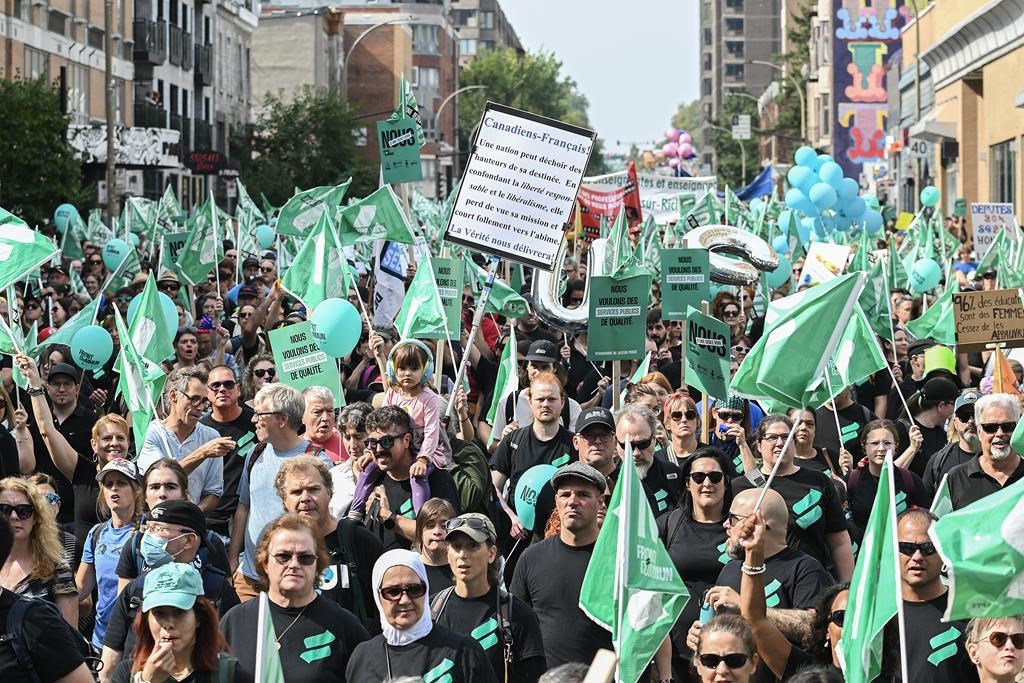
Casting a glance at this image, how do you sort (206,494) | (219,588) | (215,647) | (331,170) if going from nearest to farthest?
(215,647) → (219,588) → (206,494) → (331,170)

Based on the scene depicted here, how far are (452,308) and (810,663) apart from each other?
7433 millimetres

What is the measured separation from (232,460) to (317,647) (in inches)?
118

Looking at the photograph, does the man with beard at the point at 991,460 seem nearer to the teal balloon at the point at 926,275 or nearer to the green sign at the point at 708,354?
the green sign at the point at 708,354

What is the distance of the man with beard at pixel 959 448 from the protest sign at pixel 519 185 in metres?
2.64

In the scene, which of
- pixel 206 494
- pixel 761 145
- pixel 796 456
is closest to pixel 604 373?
pixel 796 456

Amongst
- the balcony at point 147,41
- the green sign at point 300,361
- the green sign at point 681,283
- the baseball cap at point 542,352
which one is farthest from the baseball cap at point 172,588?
the balcony at point 147,41

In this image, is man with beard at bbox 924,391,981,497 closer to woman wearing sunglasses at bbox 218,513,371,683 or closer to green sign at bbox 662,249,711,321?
woman wearing sunglasses at bbox 218,513,371,683

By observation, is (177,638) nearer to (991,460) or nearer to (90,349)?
(991,460)

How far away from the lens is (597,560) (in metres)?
6.48

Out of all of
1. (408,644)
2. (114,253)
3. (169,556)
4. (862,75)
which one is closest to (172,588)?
(408,644)

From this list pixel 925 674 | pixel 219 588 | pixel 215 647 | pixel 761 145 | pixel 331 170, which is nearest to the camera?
pixel 215 647

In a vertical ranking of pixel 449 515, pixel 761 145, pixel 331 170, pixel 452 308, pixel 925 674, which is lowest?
pixel 925 674

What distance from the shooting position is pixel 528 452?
9336mm

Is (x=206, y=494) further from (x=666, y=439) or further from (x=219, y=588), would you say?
(x=666, y=439)
